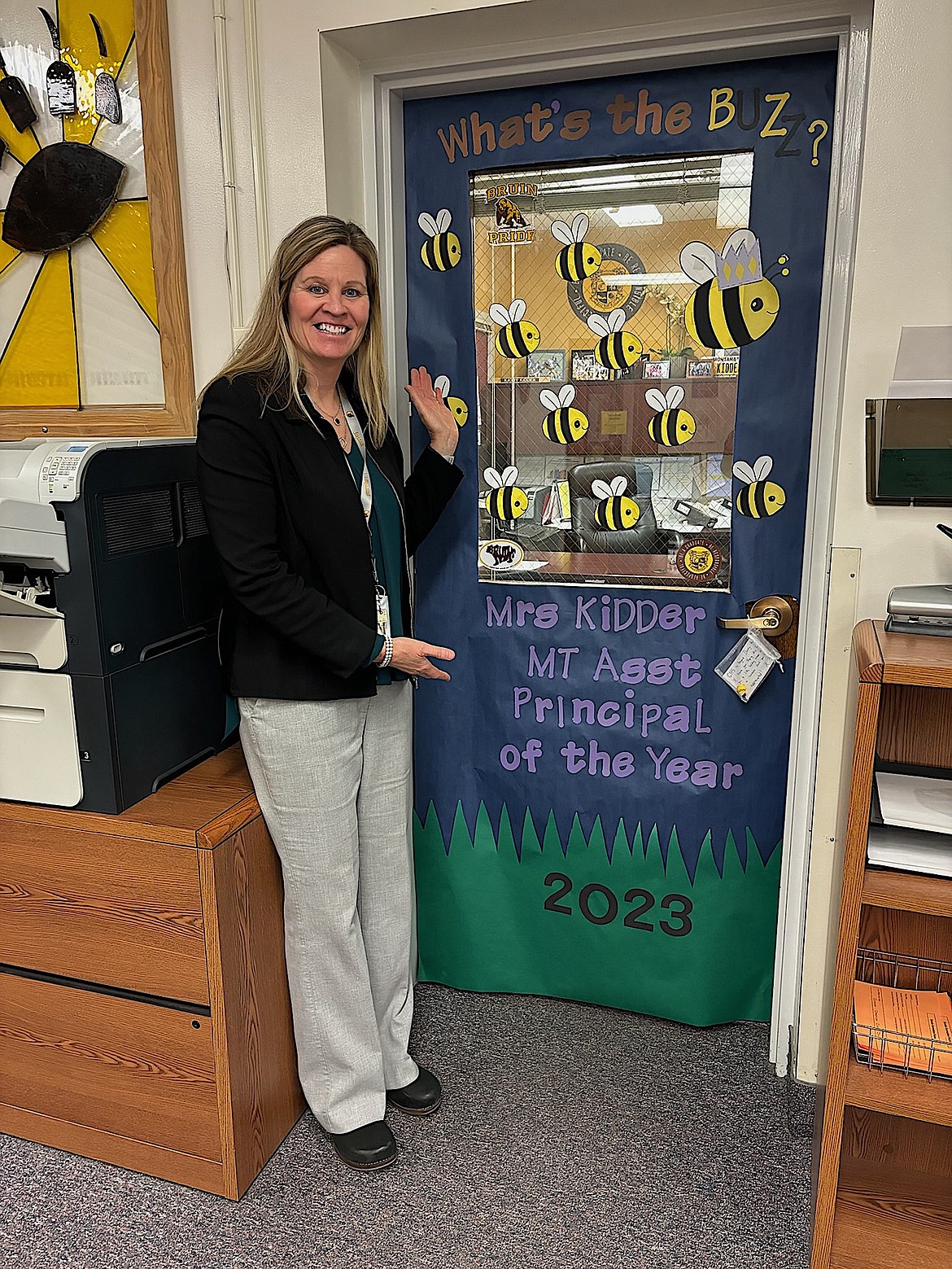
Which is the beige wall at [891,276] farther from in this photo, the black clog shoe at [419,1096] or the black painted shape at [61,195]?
the black painted shape at [61,195]

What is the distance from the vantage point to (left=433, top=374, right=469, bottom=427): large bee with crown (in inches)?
85.0

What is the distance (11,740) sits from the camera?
175 centimetres

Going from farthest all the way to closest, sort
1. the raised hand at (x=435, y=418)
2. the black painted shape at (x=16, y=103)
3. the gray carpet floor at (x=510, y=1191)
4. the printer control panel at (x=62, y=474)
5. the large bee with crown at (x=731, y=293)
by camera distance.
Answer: the black painted shape at (x=16, y=103) → the raised hand at (x=435, y=418) → the large bee with crown at (x=731, y=293) → the gray carpet floor at (x=510, y=1191) → the printer control panel at (x=62, y=474)

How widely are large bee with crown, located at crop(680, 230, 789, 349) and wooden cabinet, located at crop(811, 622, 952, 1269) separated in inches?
26.7

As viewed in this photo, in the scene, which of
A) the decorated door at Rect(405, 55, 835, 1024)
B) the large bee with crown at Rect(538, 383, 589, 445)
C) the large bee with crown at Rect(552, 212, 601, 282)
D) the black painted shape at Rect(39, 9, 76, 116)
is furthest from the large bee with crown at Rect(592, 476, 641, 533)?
the black painted shape at Rect(39, 9, 76, 116)

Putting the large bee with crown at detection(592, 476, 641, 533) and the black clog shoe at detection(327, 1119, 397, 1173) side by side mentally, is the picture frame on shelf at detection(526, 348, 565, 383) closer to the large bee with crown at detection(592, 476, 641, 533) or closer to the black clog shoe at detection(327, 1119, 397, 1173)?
the large bee with crown at detection(592, 476, 641, 533)

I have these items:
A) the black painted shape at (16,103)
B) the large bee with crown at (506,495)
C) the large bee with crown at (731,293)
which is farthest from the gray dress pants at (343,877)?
the black painted shape at (16,103)

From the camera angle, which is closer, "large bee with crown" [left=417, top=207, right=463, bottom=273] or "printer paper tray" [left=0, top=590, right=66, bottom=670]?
"printer paper tray" [left=0, top=590, right=66, bottom=670]

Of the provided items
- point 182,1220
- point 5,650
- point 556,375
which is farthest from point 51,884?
point 556,375

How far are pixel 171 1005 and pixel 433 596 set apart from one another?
1.06 meters

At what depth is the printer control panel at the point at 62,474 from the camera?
1571mm

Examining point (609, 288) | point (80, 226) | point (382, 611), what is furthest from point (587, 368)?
point (80, 226)

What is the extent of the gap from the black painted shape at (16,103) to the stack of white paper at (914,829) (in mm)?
2291

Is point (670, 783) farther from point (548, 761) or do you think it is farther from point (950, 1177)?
point (950, 1177)
